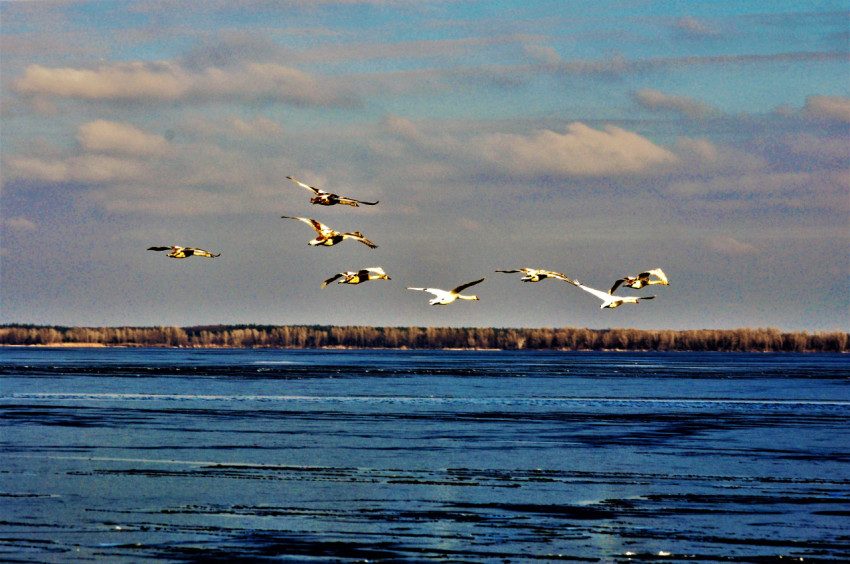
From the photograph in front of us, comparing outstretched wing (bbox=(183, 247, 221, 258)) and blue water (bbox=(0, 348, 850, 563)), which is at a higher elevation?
outstretched wing (bbox=(183, 247, 221, 258))

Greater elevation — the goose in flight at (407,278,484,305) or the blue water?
the goose in flight at (407,278,484,305)

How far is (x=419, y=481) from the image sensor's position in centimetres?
2381

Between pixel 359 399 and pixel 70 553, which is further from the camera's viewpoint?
pixel 359 399

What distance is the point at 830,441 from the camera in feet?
106

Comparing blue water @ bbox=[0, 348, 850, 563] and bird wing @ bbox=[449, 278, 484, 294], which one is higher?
bird wing @ bbox=[449, 278, 484, 294]

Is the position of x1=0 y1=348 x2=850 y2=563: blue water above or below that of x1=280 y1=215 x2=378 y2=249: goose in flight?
below

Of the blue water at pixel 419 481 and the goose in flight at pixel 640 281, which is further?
the goose in flight at pixel 640 281

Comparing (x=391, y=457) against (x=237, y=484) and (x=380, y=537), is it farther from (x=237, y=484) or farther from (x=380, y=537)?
(x=380, y=537)

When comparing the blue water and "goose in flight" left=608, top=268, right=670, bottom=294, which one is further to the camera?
"goose in flight" left=608, top=268, right=670, bottom=294

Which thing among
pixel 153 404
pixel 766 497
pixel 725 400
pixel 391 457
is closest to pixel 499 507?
pixel 766 497

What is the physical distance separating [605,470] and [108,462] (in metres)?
11.4

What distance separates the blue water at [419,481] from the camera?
57.9 ft

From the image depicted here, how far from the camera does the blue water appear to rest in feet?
57.9

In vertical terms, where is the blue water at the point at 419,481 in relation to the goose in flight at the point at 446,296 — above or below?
below
